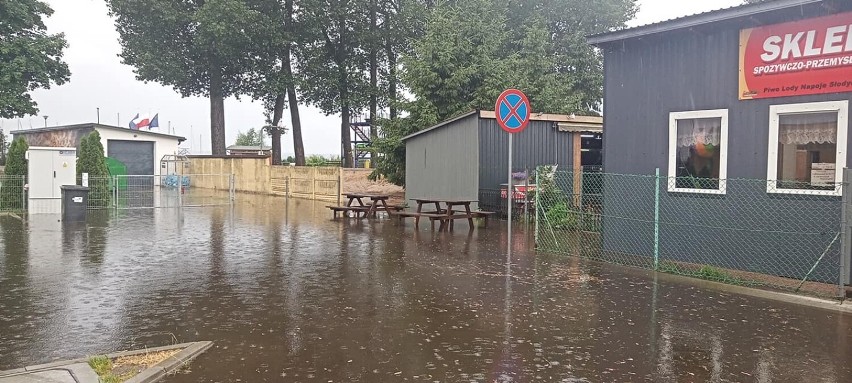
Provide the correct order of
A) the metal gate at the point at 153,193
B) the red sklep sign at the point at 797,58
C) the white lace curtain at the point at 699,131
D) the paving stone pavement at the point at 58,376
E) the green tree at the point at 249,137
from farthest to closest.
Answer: the green tree at the point at 249,137 → the metal gate at the point at 153,193 → the white lace curtain at the point at 699,131 → the red sklep sign at the point at 797,58 → the paving stone pavement at the point at 58,376

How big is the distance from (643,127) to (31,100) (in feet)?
110

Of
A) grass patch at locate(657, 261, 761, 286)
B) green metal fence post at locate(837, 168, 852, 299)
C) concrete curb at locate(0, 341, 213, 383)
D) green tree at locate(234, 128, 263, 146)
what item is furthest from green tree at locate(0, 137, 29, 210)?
green tree at locate(234, 128, 263, 146)

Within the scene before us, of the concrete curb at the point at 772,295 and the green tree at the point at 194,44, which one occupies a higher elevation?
the green tree at the point at 194,44

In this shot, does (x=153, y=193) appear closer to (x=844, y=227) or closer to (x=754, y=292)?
(x=754, y=292)

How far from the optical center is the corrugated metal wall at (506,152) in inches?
746

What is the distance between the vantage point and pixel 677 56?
10586 mm

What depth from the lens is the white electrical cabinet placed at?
22109 mm

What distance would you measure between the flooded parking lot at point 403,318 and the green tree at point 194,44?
1086 inches

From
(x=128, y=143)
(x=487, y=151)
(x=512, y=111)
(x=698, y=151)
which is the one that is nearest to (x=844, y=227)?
(x=698, y=151)

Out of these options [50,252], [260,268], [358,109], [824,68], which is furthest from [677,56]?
[358,109]

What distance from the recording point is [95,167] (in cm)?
2467

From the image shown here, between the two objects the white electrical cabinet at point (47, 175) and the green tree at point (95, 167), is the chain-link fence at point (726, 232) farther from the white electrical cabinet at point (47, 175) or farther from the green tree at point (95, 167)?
the white electrical cabinet at point (47, 175)

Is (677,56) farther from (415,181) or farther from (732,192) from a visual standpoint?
(415,181)

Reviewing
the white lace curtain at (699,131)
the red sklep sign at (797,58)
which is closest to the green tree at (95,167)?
the white lace curtain at (699,131)
